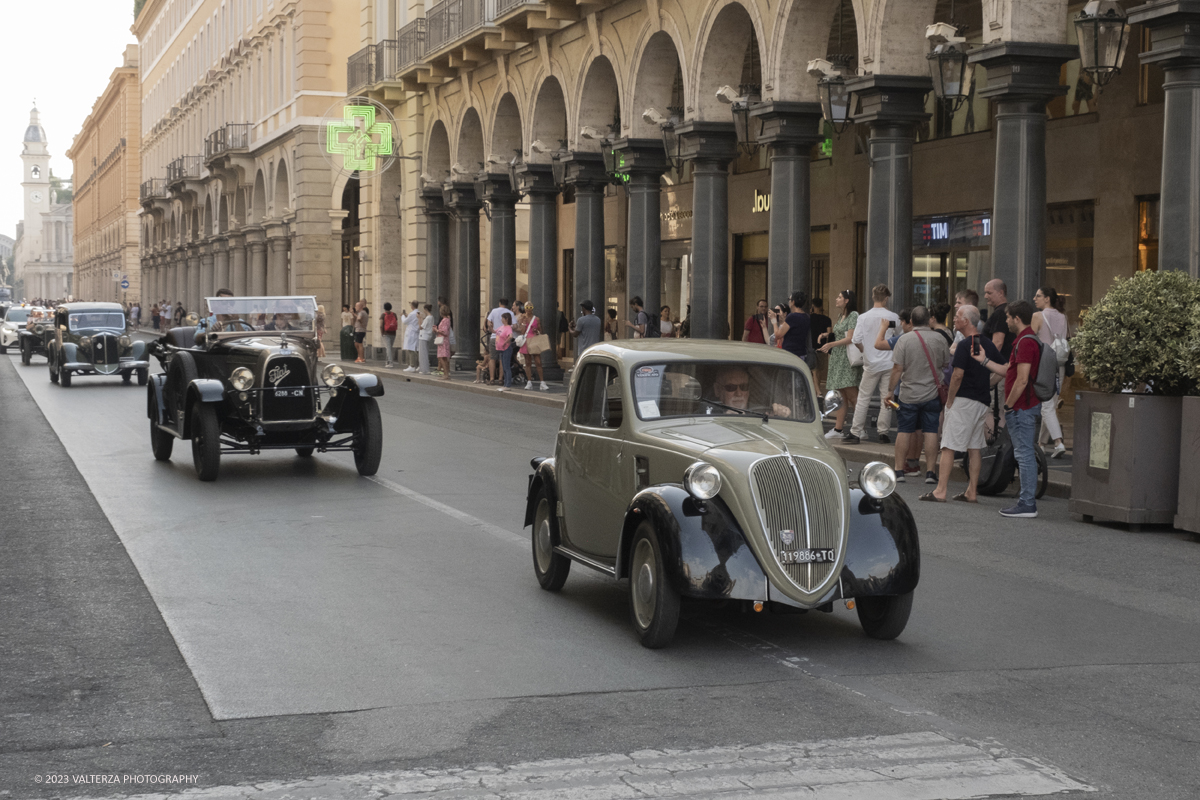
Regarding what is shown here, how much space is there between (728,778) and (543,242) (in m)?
26.2

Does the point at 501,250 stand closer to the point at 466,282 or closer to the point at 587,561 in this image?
the point at 466,282

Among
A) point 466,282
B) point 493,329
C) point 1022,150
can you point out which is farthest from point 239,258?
point 1022,150

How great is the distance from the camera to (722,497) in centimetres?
701

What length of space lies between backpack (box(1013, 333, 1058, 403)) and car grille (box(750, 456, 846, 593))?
546cm

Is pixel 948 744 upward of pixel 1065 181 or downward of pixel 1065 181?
downward

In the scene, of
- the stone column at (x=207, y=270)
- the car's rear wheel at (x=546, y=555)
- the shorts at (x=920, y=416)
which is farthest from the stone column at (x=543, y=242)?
the stone column at (x=207, y=270)

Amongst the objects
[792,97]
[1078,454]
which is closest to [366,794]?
[1078,454]

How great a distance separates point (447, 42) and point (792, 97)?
563 inches

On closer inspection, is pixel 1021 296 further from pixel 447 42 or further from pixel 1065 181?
pixel 447 42

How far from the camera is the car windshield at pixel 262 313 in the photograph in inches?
634

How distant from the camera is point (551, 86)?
3042cm

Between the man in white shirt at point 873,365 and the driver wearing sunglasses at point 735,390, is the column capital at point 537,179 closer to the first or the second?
the man in white shirt at point 873,365

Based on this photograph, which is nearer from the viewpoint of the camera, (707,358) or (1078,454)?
(707,358)

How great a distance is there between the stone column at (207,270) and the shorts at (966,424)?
190 ft
